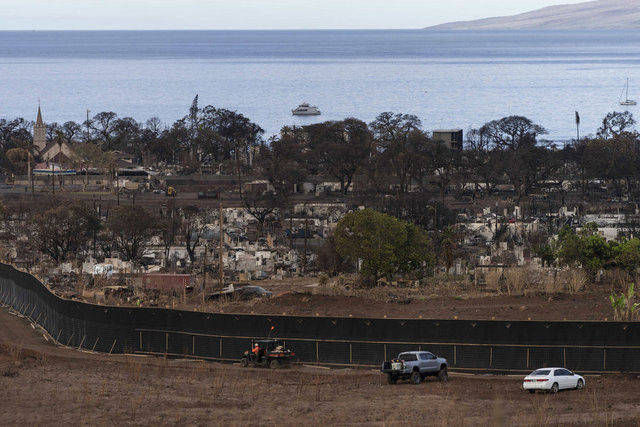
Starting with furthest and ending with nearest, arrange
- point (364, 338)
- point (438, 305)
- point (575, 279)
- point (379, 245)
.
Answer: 1. point (379, 245)
2. point (575, 279)
3. point (438, 305)
4. point (364, 338)

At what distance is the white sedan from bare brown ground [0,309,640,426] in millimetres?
184

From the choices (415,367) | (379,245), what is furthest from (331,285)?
(415,367)

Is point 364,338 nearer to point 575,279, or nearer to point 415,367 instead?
point 415,367

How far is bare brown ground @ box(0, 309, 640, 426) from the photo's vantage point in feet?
57.6

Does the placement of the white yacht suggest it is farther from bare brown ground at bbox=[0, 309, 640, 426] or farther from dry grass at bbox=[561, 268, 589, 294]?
bare brown ground at bbox=[0, 309, 640, 426]

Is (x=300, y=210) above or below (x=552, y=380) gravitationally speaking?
above

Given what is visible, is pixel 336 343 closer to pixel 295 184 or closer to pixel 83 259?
pixel 83 259

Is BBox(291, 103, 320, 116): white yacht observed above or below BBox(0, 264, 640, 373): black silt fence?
above

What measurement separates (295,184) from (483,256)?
99.5 ft

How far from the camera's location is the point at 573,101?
15950cm

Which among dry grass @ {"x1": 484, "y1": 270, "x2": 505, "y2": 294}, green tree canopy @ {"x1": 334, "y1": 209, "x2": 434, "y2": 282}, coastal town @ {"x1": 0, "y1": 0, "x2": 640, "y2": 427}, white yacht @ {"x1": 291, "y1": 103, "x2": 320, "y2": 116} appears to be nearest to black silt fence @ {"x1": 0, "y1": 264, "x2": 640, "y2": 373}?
coastal town @ {"x1": 0, "y1": 0, "x2": 640, "y2": 427}

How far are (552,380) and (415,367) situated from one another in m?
2.78

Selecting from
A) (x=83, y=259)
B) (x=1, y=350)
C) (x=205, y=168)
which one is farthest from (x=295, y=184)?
(x=1, y=350)

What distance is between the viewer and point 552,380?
20.0 meters
